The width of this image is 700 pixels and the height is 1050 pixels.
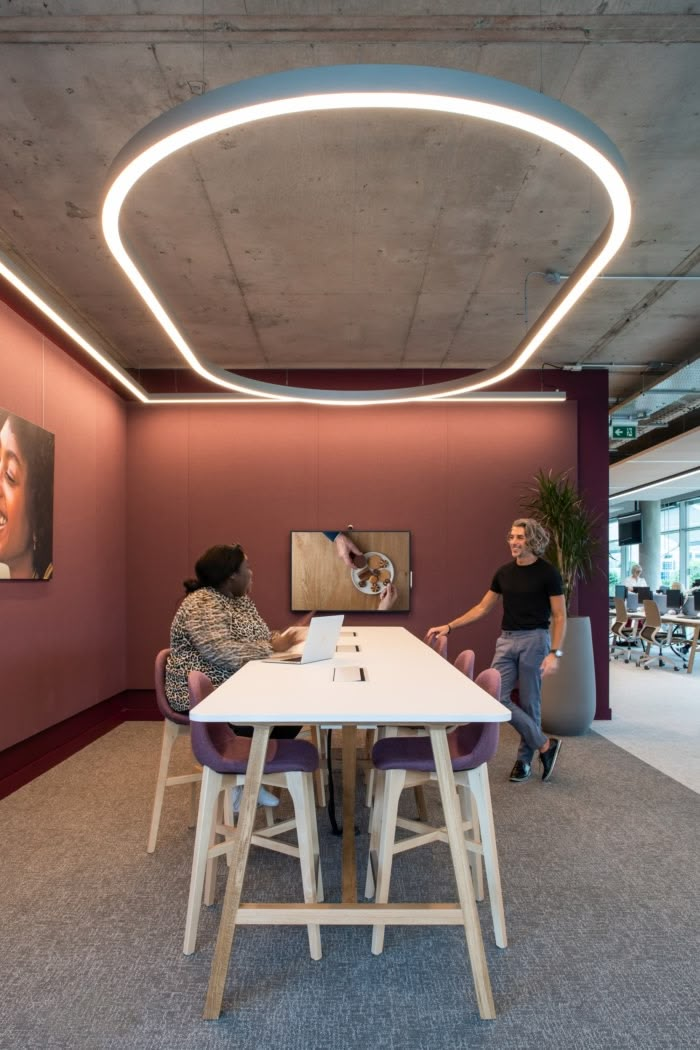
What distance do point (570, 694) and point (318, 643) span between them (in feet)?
11.7

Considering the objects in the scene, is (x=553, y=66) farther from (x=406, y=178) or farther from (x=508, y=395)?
(x=508, y=395)

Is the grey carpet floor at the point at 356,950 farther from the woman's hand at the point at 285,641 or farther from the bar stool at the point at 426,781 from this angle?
the woman's hand at the point at 285,641

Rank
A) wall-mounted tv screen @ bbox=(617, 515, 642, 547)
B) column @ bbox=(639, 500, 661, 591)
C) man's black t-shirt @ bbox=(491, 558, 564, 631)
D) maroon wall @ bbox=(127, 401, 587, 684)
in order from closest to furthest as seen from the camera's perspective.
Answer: man's black t-shirt @ bbox=(491, 558, 564, 631), maroon wall @ bbox=(127, 401, 587, 684), column @ bbox=(639, 500, 661, 591), wall-mounted tv screen @ bbox=(617, 515, 642, 547)

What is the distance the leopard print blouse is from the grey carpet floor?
83cm

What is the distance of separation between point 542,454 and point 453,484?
0.92 m

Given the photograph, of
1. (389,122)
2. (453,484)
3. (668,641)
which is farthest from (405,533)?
(668,641)

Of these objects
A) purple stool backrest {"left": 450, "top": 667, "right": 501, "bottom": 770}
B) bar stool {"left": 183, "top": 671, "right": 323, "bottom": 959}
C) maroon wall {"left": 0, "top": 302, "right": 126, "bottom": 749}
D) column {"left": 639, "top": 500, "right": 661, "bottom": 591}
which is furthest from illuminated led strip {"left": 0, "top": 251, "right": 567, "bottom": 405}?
column {"left": 639, "top": 500, "right": 661, "bottom": 591}

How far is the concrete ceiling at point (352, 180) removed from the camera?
9.55 feet

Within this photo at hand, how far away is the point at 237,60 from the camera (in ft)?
10.1

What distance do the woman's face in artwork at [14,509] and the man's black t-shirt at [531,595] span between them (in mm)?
3168

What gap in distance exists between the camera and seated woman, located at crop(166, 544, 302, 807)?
356cm

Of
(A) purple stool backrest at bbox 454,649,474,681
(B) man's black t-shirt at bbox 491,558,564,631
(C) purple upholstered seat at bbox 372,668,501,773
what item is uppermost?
(B) man's black t-shirt at bbox 491,558,564,631

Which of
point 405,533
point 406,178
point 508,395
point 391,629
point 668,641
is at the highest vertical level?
point 406,178

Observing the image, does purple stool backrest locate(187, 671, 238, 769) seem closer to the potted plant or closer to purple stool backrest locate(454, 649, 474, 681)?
purple stool backrest locate(454, 649, 474, 681)
